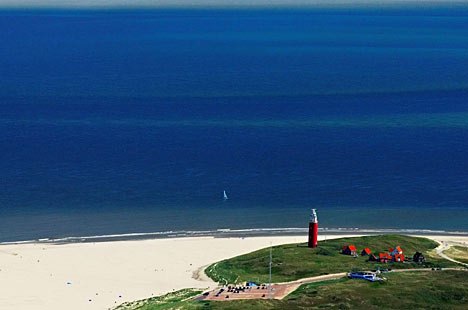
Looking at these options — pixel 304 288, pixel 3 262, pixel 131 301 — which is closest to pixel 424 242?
pixel 304 288

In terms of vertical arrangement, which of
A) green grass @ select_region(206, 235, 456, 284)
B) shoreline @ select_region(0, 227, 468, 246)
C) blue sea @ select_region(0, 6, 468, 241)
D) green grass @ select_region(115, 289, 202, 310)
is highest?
blue sea @ select_region(0, 6, 468, 241)

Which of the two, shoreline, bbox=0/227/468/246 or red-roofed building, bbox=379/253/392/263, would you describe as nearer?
red-roofed building, bbox=379/253/392/263

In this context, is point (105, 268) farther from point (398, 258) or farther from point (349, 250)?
point (398, 258)

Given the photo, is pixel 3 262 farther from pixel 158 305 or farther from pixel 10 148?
pixel 10 148

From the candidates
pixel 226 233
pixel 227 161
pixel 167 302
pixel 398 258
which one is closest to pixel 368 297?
pixel 398 258

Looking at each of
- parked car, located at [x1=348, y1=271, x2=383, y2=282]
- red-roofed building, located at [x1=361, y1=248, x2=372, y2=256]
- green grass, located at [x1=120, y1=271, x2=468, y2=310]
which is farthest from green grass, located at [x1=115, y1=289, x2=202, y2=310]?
red-roofed building, located at [x1=361, y1=248, x2=372, y2=256]

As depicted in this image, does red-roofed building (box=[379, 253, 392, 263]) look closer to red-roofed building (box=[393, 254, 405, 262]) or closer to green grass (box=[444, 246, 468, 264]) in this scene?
red-roofed building (box=[393, 254, 405, 262])

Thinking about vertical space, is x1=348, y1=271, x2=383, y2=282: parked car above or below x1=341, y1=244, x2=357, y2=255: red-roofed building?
below
